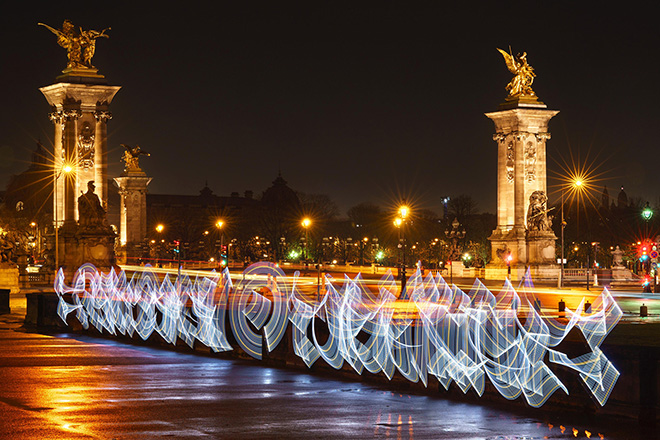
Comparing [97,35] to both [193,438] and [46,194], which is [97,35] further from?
[46,194]

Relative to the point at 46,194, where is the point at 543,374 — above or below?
below

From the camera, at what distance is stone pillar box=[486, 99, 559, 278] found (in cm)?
7669

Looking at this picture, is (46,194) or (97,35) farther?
(46,194)

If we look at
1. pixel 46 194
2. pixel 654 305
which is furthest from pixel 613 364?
pixel 46 194

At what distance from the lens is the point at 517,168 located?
255ft

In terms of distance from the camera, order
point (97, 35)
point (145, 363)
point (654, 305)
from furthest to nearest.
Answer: point (97, 35) < point (654, 305) < point (145, 363)

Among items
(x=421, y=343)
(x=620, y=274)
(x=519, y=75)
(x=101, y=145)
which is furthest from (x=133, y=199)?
(x=421, y=343)

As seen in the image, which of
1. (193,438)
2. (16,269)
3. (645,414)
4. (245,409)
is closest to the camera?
(193,438)

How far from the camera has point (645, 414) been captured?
1433 centimetres

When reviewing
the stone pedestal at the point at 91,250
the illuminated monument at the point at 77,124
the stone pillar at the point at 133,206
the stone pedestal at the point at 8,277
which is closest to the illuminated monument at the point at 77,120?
the illuminated monument at the point at 77,124

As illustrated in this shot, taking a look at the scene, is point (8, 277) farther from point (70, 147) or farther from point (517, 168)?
point (517, 168)

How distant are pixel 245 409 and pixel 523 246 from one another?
62.6 metres

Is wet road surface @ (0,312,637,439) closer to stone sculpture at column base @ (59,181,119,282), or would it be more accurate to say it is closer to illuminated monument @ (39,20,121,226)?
stone sculpture at column base @ (59,181,119,282)

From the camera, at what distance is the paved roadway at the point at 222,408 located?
13.6 metres
